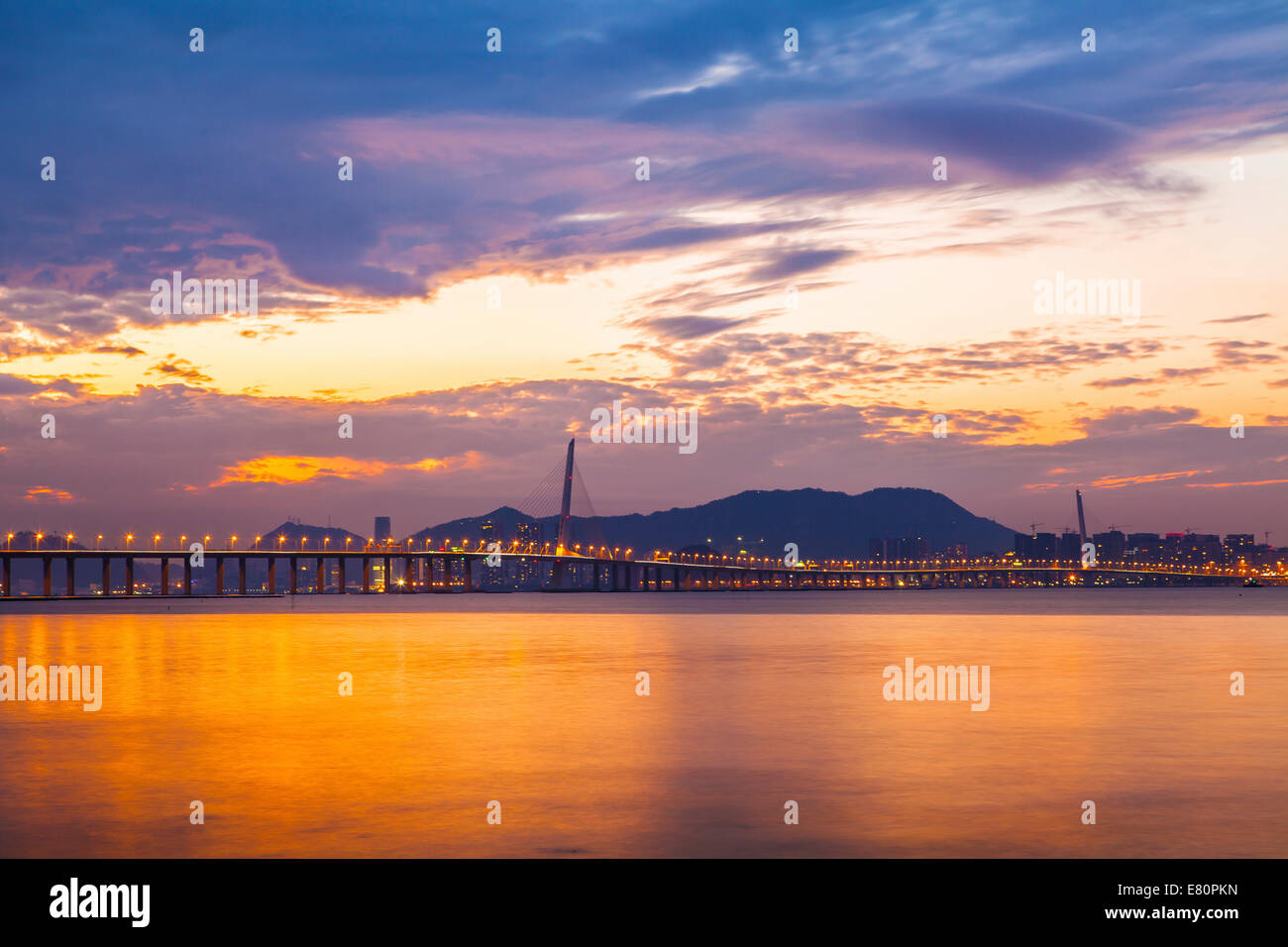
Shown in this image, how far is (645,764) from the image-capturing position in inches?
860

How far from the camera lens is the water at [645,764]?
15.3 metres

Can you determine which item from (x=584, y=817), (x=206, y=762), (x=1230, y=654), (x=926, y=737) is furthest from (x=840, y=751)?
(x=1230, y=654)

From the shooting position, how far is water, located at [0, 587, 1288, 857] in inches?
603

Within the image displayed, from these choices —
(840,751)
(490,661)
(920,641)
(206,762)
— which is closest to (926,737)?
(840,751)

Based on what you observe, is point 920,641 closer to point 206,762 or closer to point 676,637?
point 676,637

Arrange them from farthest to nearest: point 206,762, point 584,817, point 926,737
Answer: point 926,737, point 206,762, point 584,817

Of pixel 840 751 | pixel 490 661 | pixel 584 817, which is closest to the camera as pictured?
pixel 584 817
